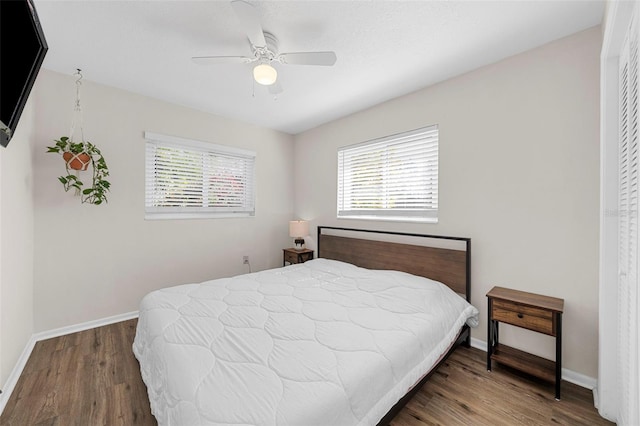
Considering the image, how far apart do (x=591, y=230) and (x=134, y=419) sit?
3214 mm

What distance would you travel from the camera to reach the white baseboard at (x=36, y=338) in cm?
179

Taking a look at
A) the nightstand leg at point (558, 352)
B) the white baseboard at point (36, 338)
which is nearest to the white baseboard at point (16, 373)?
the white baseboard at point (36, 338)

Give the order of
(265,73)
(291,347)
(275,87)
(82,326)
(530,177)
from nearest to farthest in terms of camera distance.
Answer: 1. (291,347)
2. (265,73)
3. (530,177)
4. (275,87)
5. (82,326)

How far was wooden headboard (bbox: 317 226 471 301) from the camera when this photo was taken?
2.46 meters

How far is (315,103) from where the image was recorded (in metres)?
3.24

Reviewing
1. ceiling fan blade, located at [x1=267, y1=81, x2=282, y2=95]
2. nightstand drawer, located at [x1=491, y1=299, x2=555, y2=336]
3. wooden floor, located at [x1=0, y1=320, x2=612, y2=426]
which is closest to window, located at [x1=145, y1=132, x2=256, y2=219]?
wooden floor, located at [x1=0, y1=320, x2=612, y2=426]

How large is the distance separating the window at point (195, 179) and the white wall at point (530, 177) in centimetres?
252

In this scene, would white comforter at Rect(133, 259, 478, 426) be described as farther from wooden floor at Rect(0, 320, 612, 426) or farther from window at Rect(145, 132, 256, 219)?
window at Rect(145, 132, 256, 219)

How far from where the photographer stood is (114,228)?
2.94 meters

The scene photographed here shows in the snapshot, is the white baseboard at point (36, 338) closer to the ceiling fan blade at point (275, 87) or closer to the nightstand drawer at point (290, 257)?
the nightstand drawer at point (290, 257)

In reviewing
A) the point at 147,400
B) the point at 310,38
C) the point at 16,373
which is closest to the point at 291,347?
the point at 147,400

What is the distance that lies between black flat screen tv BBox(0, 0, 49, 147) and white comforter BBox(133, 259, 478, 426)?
1.39m

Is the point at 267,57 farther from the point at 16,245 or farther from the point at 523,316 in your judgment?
the point at 523,316

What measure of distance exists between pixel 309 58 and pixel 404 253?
205 centimetres
